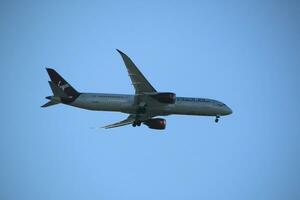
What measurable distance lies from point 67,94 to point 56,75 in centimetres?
364

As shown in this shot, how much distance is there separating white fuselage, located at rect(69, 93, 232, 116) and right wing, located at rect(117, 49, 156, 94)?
5.42 ft

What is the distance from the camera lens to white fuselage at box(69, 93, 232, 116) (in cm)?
6519

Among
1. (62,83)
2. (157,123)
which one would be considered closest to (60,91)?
(62,83)

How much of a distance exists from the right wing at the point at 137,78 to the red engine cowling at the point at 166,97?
1.22 m

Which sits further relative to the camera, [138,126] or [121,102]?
[138,126]

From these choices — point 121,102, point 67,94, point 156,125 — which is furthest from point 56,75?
point 156,125

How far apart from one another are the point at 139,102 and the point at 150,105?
1448 millimetres

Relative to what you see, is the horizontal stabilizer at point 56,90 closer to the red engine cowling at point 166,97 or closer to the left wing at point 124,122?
the left wing at point 124,122

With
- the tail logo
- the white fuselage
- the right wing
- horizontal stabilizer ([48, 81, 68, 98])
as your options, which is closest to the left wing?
the white fuselage

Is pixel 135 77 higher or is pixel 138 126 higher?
pixel 135 77

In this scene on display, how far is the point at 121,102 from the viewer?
65.2 meters

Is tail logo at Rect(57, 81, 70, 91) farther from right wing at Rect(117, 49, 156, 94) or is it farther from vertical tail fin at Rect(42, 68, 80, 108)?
right wing at Rect(117, 49, 156, 94)

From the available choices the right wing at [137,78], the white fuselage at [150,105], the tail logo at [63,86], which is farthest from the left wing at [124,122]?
the tail logo at [63,86]

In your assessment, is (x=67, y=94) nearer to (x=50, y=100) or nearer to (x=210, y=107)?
(x=50, y=100)
